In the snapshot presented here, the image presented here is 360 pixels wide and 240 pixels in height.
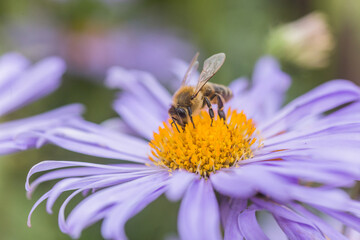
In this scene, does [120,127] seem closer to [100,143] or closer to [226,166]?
[100,143]

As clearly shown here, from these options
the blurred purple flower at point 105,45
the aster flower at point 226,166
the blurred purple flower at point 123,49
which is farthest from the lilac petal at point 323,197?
the blurred purple flower at point 123,49

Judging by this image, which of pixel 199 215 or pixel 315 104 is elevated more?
pixel 315 104

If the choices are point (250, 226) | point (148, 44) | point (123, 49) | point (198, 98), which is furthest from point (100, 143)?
point (148, 44)

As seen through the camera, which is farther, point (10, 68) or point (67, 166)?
point (10, 68)

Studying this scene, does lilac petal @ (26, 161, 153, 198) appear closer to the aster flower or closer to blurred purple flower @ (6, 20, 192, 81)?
the aster flower

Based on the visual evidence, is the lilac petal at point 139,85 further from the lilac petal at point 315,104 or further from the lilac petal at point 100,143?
the lilac petal at point 315,104

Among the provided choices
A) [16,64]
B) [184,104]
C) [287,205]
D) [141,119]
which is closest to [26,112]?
[16,64]

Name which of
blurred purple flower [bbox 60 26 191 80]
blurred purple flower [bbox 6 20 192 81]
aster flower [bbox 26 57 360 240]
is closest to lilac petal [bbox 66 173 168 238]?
aster flower [bbox 26 57 360 240]
